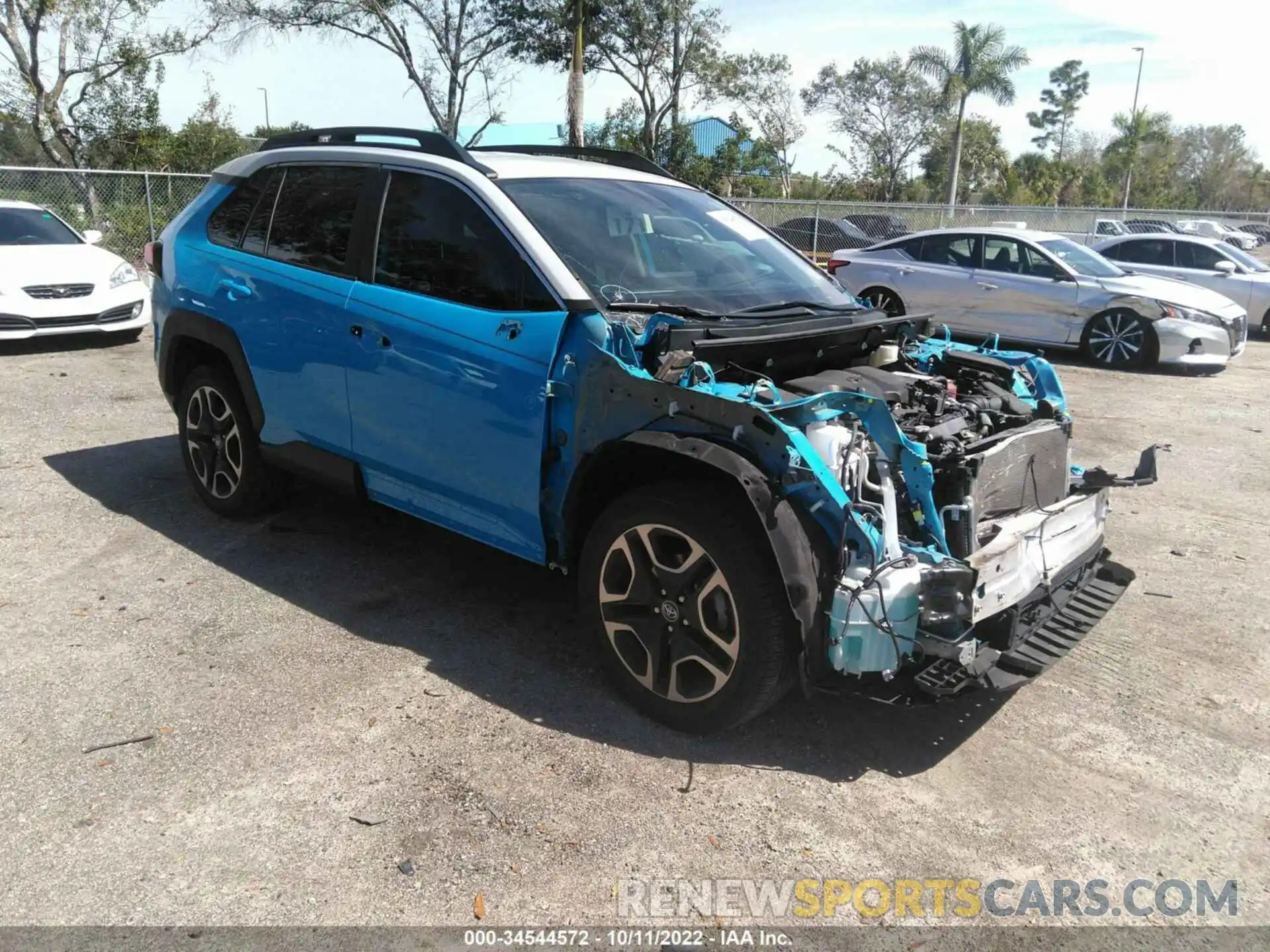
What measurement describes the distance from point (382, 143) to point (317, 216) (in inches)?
18.3

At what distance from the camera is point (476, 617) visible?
4.41m

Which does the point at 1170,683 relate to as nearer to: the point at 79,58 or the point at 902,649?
the point at 902,649

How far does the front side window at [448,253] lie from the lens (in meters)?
3.85

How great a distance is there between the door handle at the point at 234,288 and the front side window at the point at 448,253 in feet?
3.09

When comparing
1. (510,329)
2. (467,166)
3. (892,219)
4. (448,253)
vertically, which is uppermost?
(467,166)

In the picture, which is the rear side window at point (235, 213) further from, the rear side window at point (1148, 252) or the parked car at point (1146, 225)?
the parked car at point (1146, 225)

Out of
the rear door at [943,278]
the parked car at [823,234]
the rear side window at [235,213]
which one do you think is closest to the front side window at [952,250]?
the rear door at [943,278]

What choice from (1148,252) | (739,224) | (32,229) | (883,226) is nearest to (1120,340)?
(1148,252)

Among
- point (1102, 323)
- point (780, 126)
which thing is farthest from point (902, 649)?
point (780, 126)

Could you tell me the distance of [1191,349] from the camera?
1149 centimetres

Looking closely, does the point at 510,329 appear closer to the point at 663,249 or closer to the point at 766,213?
the point at 663,249

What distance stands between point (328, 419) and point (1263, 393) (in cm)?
1006

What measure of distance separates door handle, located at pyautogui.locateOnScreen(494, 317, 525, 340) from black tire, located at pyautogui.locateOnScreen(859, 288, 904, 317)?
1012 cm

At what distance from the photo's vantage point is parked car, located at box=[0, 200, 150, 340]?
10.1m
